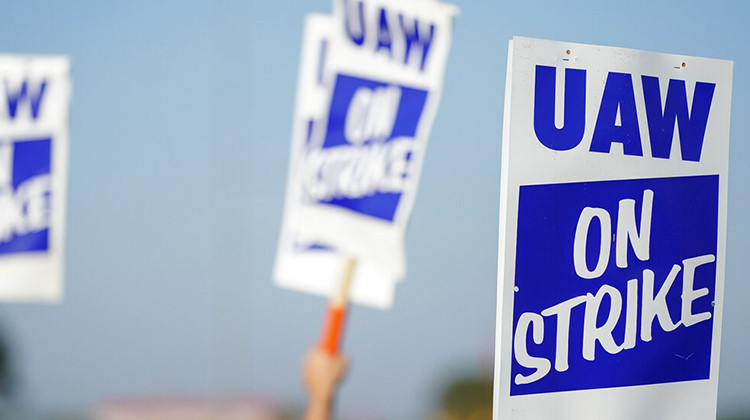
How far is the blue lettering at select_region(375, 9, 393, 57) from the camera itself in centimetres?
288

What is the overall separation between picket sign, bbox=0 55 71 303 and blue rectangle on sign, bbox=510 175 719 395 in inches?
67.3

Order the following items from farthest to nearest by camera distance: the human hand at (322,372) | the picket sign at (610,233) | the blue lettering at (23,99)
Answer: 1. the blue lettering at (23,99)
2. the human hand at (322,372)
3. the picket sign at (610,233)

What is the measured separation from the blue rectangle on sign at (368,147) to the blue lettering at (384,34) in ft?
0.33

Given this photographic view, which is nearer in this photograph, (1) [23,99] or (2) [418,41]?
(2) [418,41]

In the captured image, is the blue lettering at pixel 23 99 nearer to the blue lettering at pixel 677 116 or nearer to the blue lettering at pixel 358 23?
the blue lettering at pixel 358 23

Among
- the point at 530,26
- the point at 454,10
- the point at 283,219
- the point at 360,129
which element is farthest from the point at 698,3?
the point at 283,219

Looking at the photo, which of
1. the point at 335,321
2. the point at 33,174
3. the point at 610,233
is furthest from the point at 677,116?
the point at 33,174

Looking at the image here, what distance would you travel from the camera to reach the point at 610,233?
5.36 ft

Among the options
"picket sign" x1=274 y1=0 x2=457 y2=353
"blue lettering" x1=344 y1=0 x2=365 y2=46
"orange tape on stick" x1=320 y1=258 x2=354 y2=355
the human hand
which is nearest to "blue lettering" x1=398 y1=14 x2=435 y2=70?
→ "picket sign" x1=274 y1=0 x2=457 y2=353

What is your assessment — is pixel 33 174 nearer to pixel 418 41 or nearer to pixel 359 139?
pixel 359 139

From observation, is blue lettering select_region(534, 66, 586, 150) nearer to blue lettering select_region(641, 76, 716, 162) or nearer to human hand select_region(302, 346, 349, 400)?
blue lettering select_region(641, 76, 716, 162)

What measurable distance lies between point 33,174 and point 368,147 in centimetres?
99

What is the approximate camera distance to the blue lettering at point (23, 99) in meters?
2.95

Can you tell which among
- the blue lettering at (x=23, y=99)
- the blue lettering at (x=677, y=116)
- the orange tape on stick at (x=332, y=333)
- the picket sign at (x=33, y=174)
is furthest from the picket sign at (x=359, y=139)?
the blue lettering at (x=677, y=116)
